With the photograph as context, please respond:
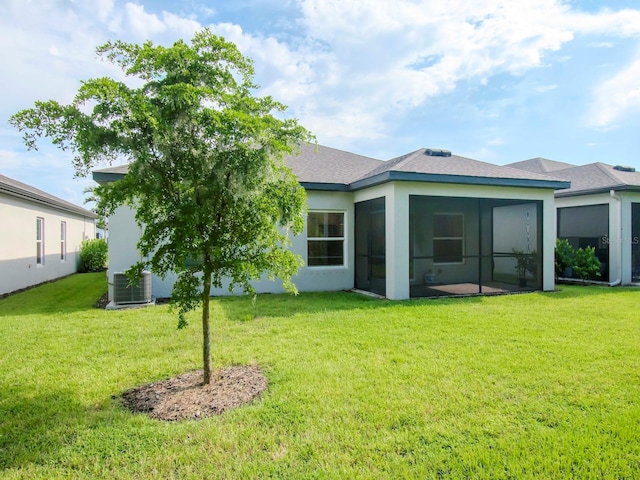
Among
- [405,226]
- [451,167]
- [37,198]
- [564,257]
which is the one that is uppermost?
[451,167]

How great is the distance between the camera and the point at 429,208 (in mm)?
12523

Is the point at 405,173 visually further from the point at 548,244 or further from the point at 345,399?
Result: the point at 345,399

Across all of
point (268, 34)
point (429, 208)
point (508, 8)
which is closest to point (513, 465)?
point (508, 8)

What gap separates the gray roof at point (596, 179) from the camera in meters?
11.4

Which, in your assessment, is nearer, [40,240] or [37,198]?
[37,198]

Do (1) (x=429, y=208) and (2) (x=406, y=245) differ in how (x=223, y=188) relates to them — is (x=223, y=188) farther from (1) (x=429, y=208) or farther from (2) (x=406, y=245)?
(1) (x=429, y=208)

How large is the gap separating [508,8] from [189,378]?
8845 mm

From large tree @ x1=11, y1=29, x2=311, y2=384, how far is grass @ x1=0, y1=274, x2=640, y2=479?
1.12 meters

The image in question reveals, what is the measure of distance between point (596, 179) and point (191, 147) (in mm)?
13849

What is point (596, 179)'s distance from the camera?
12445 millimetres

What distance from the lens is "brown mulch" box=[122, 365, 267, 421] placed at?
132 inches

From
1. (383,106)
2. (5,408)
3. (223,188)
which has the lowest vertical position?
(5,408)

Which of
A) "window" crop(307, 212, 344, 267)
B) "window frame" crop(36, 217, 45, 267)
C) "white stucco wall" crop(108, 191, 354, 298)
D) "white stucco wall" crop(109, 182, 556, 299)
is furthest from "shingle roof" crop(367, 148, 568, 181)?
"window frame" crop(36, 217, 45, 267)

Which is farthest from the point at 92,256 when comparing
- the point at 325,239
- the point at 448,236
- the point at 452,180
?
→ the point at 452,180
